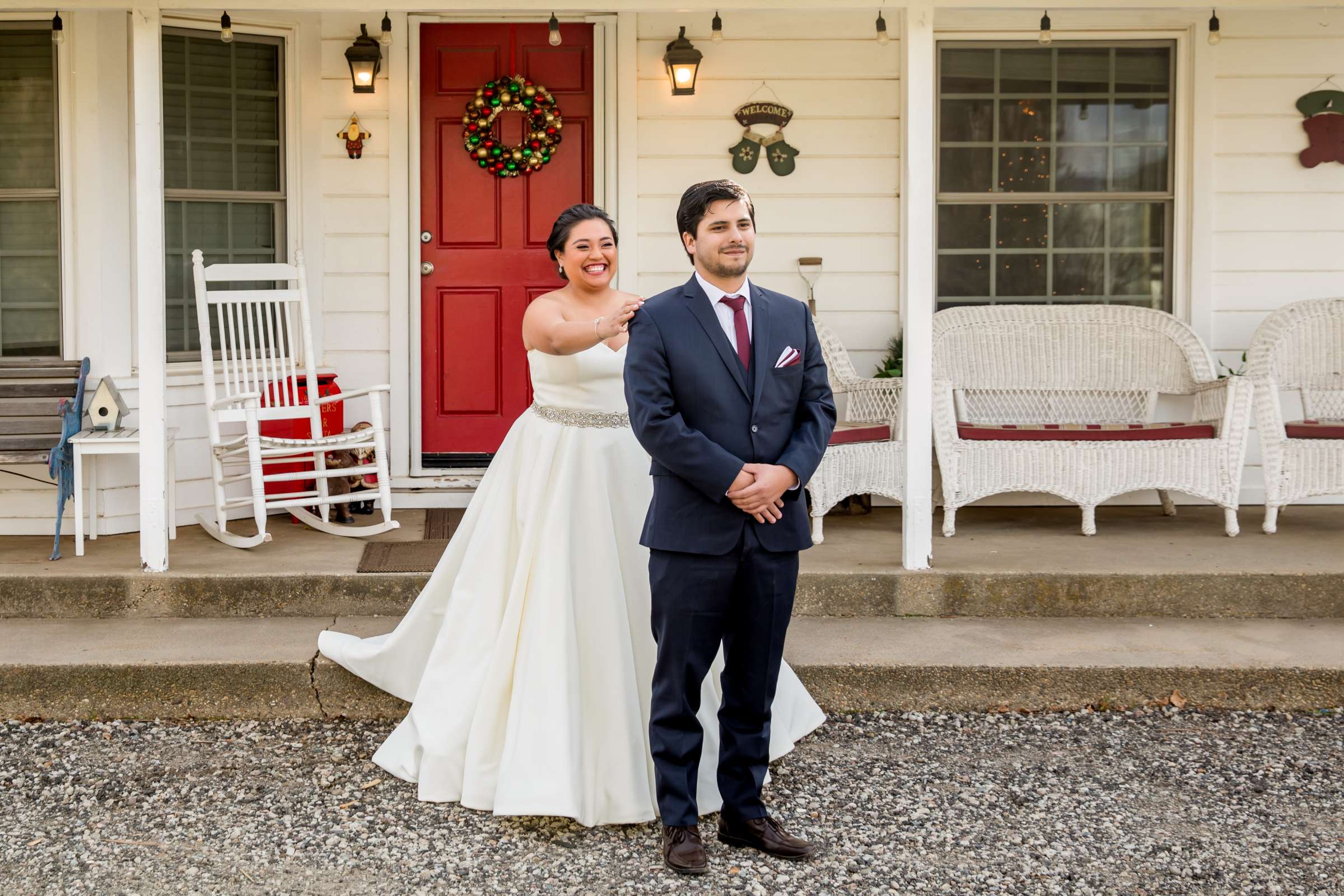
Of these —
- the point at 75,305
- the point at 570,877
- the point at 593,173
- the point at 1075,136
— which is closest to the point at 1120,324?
the point at 1075,136

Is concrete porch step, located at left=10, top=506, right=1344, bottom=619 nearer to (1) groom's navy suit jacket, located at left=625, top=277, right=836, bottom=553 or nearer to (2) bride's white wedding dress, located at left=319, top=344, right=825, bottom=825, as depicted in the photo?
(2) bride's white wedding dress, located at left=319, top=344, right=825, bottom=825

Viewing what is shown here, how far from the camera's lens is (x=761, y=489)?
292 centimetres

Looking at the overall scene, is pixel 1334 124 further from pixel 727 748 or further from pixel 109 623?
pixel 109 623

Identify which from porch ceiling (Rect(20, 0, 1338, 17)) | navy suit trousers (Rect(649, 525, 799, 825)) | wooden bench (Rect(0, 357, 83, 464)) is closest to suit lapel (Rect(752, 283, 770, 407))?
navy suit trousers (Rect(649, 525, 799, 825))

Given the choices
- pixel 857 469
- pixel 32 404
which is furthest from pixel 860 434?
pixel 32 404

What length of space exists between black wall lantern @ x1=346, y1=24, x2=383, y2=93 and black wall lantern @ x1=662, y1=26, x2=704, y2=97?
4.42 feet

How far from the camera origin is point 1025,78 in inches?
255

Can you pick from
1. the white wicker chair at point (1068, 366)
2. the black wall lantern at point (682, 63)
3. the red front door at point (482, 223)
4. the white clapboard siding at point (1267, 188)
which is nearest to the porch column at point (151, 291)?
the red front door at point (482, 223)

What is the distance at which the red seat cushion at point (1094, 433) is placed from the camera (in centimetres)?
560

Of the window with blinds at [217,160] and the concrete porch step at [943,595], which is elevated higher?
the window with blinds at [217,160]

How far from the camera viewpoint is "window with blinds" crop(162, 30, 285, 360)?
6039 millimetres

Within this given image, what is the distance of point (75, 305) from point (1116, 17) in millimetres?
4966

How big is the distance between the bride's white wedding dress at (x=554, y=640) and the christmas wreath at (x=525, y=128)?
2883mm

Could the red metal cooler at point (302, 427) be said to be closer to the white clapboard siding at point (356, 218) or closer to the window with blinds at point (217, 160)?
the white clapboard siding at point (356, 218)
